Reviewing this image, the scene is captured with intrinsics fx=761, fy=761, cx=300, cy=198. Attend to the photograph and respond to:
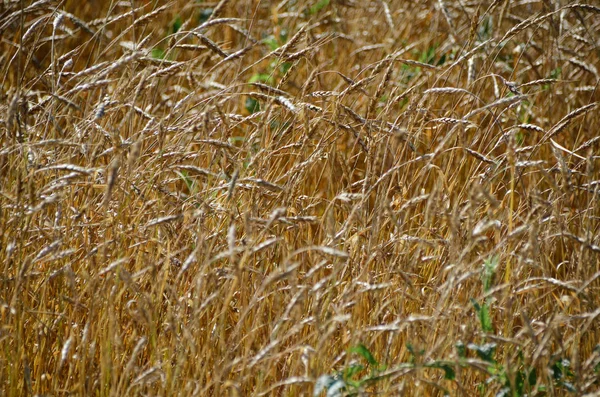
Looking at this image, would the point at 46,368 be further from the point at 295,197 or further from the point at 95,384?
the point at 295,197

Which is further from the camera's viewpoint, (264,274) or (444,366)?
(264,274)

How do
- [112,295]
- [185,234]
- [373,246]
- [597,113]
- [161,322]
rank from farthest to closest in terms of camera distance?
[597,113] → [185,234] → [161,322] → [373,246] → [112,295]

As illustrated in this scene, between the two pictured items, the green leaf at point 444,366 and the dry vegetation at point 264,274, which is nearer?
the green leaf at point 444,366

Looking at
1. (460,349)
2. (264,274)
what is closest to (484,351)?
(460,349)

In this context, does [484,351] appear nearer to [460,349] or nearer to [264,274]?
[460,349]

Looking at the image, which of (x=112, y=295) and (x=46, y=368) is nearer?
(x=112, y=295)

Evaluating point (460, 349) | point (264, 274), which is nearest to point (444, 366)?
point (460, 349)

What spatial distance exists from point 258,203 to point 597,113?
160 centimetres

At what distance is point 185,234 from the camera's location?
1991 millimetres

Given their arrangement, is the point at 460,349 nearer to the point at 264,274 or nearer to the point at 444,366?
the point at 444,366

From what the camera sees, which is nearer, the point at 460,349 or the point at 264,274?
the point at 460,349

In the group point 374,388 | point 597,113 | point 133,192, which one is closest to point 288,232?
point 133,192

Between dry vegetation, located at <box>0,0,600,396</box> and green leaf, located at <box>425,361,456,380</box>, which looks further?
dry vegetation, located at <box>0,0,600,396</box>

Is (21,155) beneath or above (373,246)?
above
